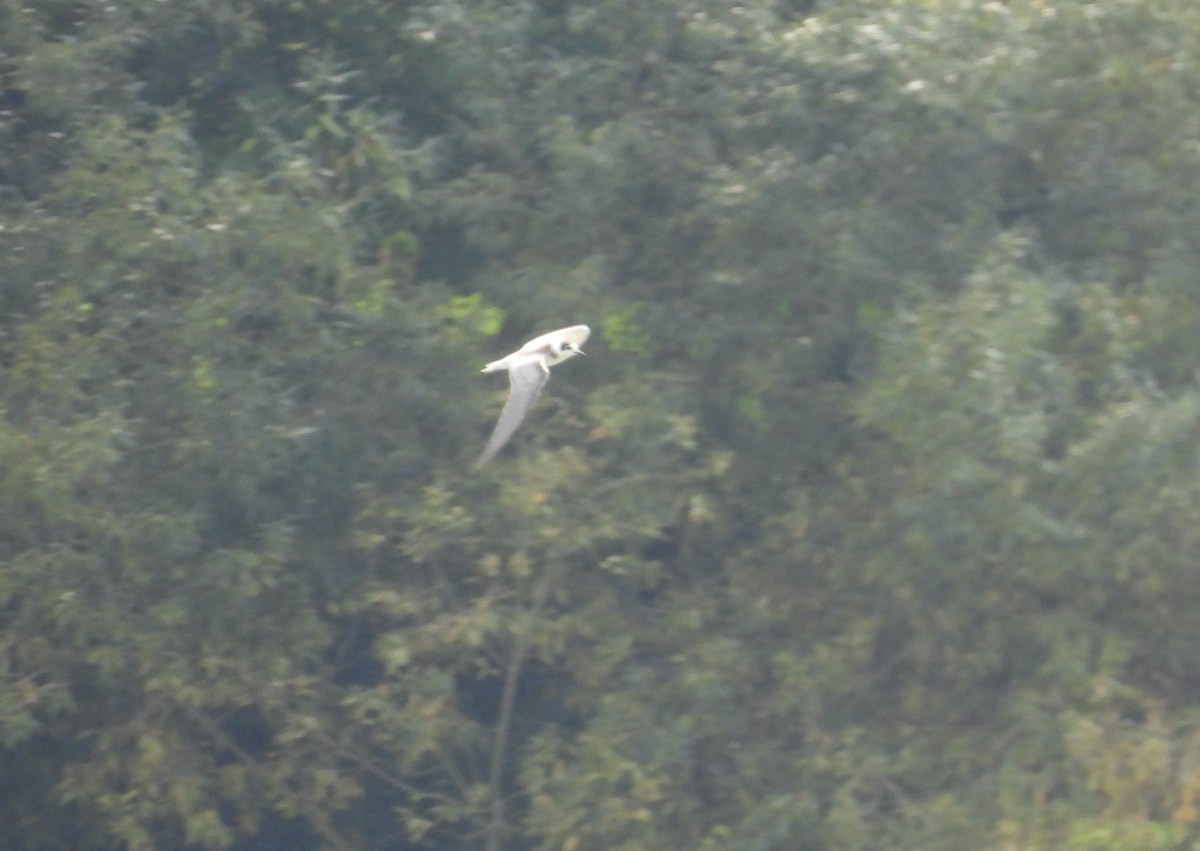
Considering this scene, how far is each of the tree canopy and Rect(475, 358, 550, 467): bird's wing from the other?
0.48 m

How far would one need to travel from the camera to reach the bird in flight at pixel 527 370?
548cm

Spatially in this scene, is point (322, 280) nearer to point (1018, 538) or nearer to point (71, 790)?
point (71, 790)

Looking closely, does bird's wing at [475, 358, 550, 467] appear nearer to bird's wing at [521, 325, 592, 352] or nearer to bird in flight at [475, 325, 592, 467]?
bird in flight at [475, 325, 592, 467]

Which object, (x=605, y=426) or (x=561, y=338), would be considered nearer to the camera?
(x=561, y=338)

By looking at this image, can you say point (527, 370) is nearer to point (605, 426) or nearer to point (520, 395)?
point (520, 395)

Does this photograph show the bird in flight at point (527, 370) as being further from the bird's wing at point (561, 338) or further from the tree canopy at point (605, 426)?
the tree canopy at point (605, 426)

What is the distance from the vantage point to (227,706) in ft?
20.0

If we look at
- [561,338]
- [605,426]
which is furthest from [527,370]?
[605,426]

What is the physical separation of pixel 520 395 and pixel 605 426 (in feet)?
2.03

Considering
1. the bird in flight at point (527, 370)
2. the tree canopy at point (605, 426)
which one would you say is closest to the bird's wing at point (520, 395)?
the bird in flight at point (527, 370)

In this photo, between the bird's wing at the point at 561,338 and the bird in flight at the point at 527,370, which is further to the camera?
the bird's wing at the point at 561,338

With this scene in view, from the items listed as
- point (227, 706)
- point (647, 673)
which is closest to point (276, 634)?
point (227, 706)

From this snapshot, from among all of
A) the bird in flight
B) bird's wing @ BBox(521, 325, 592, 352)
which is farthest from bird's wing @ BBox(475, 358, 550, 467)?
bird's wing @ BBox(521, 325, 592, 352)

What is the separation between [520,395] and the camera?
18.0 feet
